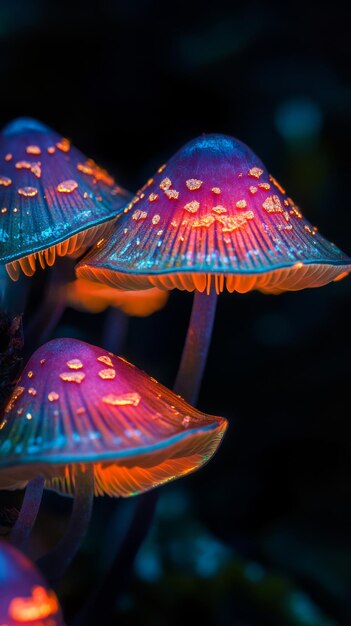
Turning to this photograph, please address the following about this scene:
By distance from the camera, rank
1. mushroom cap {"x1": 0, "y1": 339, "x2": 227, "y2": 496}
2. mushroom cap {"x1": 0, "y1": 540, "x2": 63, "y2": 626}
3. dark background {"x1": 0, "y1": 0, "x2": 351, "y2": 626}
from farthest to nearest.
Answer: dark background {"x1": 0, "y1": 0, "x2": 351, "y2": 626} → mushroom cap {"x1": 0, "y1": 339, "x2": 227, "y2": 496} → mushroom cap {"x1": 0, "y1": 540, "x2": 63, "y2": 626}

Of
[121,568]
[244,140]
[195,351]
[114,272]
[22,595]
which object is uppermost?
[244,140]

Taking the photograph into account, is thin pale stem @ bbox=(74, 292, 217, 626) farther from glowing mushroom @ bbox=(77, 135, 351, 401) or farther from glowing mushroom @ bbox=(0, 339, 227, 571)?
glowing mushroom @ bbox=(0, 339, 227, 571)

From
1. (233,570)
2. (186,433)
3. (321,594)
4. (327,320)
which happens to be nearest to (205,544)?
(233,570)

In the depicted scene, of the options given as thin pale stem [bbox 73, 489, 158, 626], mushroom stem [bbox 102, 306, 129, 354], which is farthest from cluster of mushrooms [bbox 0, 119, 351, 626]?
mushroom stem [bbox 102, 306, 129, 354]

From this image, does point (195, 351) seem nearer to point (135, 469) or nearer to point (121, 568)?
point (135, 469)

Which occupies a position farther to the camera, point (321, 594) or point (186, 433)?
point (321, 594)

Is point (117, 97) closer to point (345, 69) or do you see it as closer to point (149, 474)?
point (345, 69)

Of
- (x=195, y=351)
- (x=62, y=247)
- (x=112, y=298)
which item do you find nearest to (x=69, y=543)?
(x=195, y=351)
